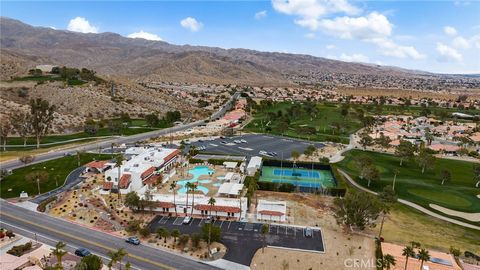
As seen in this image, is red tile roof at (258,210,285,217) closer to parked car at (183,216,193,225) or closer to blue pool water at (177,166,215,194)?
parked car at (183,216,193,225)

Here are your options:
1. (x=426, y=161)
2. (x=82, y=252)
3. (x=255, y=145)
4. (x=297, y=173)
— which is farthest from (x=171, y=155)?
(x=426, y=161)

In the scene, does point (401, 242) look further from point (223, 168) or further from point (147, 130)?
point (147, 130)

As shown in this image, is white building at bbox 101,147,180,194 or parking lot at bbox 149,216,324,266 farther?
white building at bbox 101,147,180,194

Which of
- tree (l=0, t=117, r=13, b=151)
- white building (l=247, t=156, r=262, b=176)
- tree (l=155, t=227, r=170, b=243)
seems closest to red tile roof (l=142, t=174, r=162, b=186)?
tree (l=155, t=227, r=170, b=243)

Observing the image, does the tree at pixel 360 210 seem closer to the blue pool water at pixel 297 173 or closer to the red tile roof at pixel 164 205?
the red tile roof at pixel 164 205

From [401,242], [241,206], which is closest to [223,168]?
[241,206]

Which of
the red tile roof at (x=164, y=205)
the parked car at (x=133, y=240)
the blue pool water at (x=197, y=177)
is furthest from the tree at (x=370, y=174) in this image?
the parked car at (x=133, y=240)

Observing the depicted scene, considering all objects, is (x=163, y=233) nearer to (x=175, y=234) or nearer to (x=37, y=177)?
(x=175, y=234)
